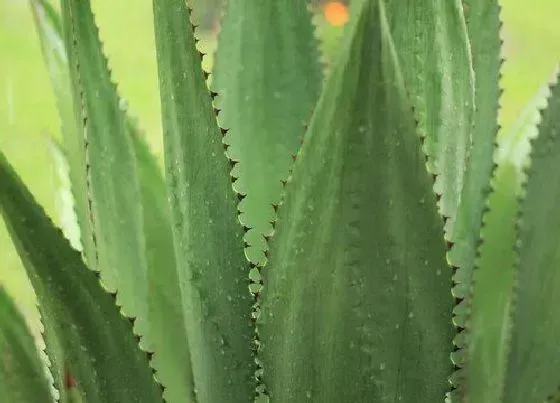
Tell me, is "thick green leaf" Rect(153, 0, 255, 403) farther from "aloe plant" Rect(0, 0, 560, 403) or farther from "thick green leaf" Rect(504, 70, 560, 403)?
"thick green leaf" Rect(504, 70, 560, 403)

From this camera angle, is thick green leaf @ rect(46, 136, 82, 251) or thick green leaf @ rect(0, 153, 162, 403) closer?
thick green leaf @ rect(0, 153, 162, 403)

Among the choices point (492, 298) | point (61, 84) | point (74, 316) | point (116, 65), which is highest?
point (116, 65)

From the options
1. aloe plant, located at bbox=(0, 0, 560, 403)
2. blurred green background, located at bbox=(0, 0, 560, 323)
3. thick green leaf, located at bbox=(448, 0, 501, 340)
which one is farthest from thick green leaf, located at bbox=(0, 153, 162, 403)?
blurred green background, located at bbox=(0, 0, 560, 323)

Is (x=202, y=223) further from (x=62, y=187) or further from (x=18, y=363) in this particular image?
(x=62, y=187)

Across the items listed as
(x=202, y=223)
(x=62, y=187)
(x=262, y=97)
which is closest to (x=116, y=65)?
(x=62, y=187)

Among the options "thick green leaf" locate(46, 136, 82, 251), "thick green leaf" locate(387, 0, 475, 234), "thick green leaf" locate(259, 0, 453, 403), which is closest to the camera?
"thick green leaf" locate(259, 0, 453, 403)

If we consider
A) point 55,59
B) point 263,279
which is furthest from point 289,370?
point 55,59
